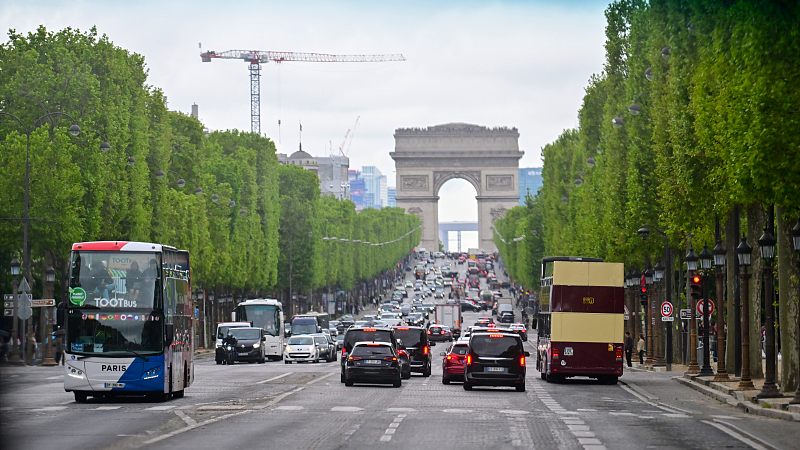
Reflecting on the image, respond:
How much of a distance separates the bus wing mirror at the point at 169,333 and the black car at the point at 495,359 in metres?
8.74

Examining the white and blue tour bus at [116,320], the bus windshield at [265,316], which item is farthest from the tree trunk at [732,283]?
the bus windshield at [265,316]

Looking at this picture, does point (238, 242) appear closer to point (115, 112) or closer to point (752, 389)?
point (115, 112)

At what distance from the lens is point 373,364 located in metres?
36.4

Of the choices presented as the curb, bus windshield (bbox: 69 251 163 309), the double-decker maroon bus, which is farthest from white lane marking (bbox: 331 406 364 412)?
the double-decker maroon bus

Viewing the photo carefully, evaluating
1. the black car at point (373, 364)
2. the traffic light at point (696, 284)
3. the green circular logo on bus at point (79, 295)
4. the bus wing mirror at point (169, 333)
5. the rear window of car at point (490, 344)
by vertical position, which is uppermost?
the traffic light at point (696, 284)

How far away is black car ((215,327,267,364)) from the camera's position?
6138cm

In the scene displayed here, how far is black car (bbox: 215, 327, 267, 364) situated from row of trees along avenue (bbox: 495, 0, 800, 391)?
17.6 metres

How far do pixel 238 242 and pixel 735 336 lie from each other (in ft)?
158

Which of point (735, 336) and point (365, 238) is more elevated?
point (365, 238)

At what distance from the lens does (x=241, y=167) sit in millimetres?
88688

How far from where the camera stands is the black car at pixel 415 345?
44844 mm

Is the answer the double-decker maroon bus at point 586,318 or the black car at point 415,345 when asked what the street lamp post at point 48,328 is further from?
the double-decker maroon bus at point 586,318

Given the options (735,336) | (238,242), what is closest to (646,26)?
(735,336)

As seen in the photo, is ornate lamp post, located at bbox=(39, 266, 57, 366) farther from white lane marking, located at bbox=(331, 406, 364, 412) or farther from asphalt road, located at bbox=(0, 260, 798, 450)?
white lane marking, located at bbox=(331, 406, 364, 412)
